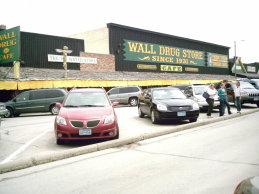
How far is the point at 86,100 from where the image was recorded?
7.61m

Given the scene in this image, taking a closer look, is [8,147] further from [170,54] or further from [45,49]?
[170,54]

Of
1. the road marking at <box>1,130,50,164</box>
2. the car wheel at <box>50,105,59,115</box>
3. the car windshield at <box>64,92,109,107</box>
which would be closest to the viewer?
the road marking at <box>1,130,50,164</box>

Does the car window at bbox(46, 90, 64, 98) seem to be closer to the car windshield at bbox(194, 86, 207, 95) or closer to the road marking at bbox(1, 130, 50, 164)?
the road marking at bbox(1, 130, 50, 164)

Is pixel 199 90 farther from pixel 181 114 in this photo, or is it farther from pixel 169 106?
pixel 169 106

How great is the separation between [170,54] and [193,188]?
120 feet

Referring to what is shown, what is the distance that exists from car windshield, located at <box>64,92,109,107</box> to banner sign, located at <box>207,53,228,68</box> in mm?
43618

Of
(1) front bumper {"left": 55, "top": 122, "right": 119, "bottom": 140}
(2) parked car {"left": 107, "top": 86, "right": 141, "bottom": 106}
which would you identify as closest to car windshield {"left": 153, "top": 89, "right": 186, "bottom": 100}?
(1) front bumper {"left": 55, "top": 122, "right": 119, "bottom": 140}

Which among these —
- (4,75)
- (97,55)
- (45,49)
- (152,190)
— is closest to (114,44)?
(97,55)

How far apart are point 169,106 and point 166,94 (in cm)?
148

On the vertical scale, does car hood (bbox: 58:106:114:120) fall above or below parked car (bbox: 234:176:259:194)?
above

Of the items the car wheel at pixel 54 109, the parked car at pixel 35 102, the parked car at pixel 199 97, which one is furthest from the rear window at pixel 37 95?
the parked car at pixel 199 97

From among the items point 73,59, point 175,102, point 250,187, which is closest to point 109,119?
point 175,102

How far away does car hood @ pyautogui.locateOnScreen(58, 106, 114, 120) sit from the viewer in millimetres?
6448

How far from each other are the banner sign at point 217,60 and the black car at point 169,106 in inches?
1578
